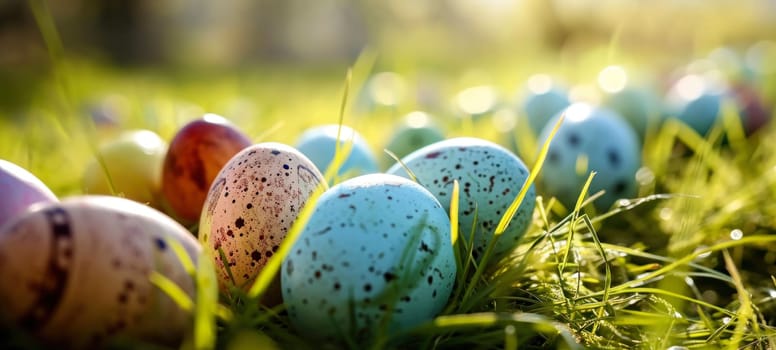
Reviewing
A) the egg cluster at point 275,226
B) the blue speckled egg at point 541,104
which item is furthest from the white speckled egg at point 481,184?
the blue speckled egg at point 541,104

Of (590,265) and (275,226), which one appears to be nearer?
(275,226)

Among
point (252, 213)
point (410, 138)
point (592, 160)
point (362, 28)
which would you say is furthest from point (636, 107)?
point (362, 28)

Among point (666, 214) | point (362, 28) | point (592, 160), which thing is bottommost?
point (666, 214)

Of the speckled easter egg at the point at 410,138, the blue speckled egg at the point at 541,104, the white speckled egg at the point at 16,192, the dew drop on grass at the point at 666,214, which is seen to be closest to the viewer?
the white speckled egg at the point at 16,192

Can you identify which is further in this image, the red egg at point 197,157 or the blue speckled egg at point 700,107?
the blue speckled egg at point 700,107

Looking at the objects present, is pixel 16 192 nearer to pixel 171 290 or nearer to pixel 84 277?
pixel 84 277

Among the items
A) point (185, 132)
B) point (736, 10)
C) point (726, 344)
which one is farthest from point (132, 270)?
point (736, 10)

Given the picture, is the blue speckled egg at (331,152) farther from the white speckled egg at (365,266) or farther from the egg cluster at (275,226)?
the white speckled egg at (365,266)
